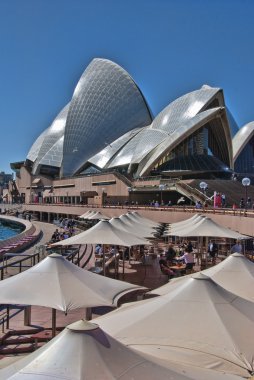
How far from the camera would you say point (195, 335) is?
15.4ft

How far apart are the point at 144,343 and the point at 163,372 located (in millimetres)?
1215

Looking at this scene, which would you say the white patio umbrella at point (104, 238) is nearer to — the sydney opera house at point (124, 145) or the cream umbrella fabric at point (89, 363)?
the cream umbrella fabric at point (89, 363)

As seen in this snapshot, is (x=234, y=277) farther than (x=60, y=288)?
Yes

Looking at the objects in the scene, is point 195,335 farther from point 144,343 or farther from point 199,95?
point 199,95

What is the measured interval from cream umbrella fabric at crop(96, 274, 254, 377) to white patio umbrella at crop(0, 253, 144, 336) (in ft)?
3.74

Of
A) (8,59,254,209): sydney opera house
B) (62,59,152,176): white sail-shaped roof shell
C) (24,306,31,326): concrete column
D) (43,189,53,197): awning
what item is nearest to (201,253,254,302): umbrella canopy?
(24,306,31,326): concrete column

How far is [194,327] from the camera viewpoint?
4.80 m

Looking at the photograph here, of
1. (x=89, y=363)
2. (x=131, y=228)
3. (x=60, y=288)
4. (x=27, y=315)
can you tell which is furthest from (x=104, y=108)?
(x=89, y=363)

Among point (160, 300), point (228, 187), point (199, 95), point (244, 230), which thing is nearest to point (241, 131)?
point (199, 95)

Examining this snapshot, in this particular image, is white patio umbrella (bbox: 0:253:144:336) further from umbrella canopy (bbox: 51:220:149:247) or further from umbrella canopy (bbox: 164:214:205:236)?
umbrella canopy (bbox: 164:214:205:236)

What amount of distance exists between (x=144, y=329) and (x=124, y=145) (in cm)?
6080

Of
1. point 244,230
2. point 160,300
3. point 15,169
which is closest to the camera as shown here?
point 160,300

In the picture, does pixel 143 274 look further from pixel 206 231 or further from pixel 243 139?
pixel 243 139

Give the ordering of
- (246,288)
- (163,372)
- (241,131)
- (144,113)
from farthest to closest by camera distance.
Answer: (144,113) < (241,131) < (246,288) < (163,372)
